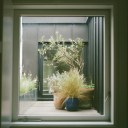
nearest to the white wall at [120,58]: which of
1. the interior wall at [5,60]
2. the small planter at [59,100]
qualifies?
the interior wall at [5,60]

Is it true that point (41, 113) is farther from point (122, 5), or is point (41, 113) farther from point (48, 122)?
point (122, 5)

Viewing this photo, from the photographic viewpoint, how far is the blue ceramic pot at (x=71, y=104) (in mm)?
2295

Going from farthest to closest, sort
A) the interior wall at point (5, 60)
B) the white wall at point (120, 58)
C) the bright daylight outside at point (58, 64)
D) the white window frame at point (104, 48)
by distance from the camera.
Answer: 1. the bright daylight outside at point (58, 64)
2. the white window frame at point (104, 48)
3. the white wall at point (120, 58)
4. the interior wall at point (5, 60)

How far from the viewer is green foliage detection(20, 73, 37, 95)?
7.59ft

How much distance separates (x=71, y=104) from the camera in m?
2.30

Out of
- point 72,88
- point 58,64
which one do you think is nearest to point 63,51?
point 58,64

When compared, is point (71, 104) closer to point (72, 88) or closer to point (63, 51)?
point (72, 88)

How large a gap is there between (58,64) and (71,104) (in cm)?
42

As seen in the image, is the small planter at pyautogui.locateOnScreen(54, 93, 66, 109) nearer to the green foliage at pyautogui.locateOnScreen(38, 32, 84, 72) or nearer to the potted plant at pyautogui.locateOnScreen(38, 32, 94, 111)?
the potted plant at pyautogui.locateOnScreen(38, 32, 94, 111)

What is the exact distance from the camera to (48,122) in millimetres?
2170

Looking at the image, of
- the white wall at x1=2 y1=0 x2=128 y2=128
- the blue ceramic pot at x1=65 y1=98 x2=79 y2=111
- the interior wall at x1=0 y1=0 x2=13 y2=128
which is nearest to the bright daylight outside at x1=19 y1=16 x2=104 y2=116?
the blue ceramic pot at x1=65 y1=98 x2=79 y2=111

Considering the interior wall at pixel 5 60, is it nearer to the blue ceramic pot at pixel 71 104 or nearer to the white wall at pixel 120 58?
the white wall at pixel 120 58

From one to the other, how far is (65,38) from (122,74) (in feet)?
2.22

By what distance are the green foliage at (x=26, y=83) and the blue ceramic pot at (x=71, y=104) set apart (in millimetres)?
370
